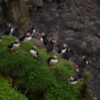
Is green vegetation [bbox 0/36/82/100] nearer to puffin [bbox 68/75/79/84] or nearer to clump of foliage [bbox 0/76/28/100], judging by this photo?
puffin [bbox 68/75/79/84]

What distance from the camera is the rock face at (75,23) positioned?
2927 cm

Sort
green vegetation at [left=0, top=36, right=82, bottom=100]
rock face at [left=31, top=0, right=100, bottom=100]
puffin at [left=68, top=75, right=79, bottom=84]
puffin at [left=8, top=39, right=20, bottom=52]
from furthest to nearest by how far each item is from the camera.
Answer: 1. rock face at [left=31, top=0, right=100, bottom=100]
2. puffin at [left=68, top=75, right=79, bottom=84]
3. puffin at [left=8, top=39, right=20, bottom=52]
4. green vegetation at [left=0, top=36, right=82, bottom=100]

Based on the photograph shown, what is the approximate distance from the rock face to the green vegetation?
10.8m

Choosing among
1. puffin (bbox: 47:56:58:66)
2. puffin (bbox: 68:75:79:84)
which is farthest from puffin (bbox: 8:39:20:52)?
puffin (bbox: 68:75:79:84)

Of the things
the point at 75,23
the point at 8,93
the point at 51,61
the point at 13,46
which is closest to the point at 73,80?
the point at 51,61

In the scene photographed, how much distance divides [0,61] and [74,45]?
1367 centimetres

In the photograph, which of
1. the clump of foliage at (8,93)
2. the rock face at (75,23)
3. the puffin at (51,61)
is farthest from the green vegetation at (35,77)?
the rock face at (75,23)

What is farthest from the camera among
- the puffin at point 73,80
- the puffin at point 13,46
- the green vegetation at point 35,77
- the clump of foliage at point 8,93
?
the puffin at point 73,80

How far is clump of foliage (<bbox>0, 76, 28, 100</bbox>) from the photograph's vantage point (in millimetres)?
14617

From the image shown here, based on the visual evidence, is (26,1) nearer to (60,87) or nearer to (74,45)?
(74,45)

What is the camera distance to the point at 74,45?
29.3 metres

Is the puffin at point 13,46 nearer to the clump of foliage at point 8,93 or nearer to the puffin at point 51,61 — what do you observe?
the puffin at point 51,61

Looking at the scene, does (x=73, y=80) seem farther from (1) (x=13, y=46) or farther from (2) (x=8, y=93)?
(2) (x=8, y=93)

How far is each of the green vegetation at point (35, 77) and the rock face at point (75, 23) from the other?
10.8m
